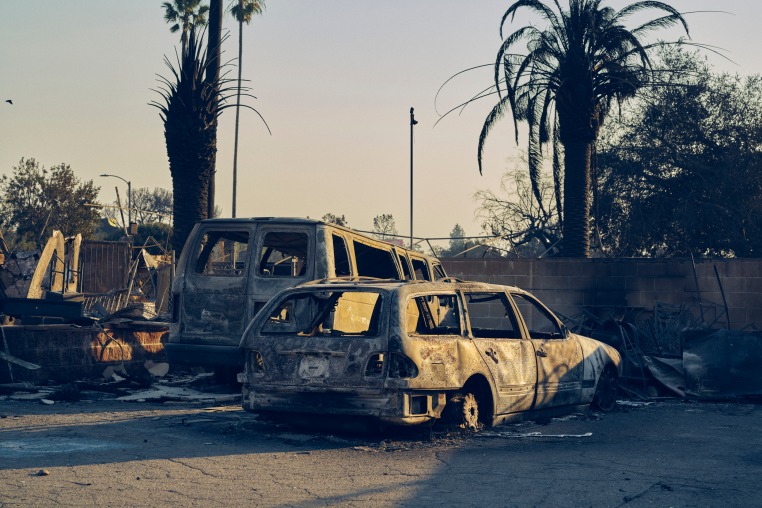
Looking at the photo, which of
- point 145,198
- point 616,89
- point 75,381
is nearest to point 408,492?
point 75,381

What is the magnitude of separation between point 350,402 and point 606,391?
4.39 metres

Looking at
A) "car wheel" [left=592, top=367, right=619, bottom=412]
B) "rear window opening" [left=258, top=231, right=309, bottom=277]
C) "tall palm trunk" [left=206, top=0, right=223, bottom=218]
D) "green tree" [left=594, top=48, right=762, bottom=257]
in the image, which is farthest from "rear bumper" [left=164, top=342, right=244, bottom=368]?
"green tree" [left=594, top=48, right=762, bottom=257]

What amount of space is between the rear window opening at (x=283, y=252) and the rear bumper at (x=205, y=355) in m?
1.04

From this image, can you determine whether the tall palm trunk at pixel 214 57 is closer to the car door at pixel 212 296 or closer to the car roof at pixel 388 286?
the car door at pixel 212 296

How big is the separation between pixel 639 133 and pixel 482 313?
1400 cm

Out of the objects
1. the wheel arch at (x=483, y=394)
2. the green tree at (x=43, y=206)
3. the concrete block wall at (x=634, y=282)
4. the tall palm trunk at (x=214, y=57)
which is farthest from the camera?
the green tree at (x=43, y=206)

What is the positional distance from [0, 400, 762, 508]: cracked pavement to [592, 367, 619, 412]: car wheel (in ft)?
2.66

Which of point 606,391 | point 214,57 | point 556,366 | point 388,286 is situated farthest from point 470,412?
point 214,57

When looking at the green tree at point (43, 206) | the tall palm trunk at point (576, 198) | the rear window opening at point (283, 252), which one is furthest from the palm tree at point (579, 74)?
the green tree at point (43, 206)

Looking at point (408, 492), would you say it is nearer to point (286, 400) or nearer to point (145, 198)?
point (286, 400)

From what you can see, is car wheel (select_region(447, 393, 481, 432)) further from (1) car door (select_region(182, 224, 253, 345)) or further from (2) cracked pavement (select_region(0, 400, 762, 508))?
(1) car door (select_region(182, 224, 253, 345))

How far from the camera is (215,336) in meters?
11.2

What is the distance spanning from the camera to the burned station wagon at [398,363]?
26.5 ft

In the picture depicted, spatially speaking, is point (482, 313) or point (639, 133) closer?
point (482, 313)
